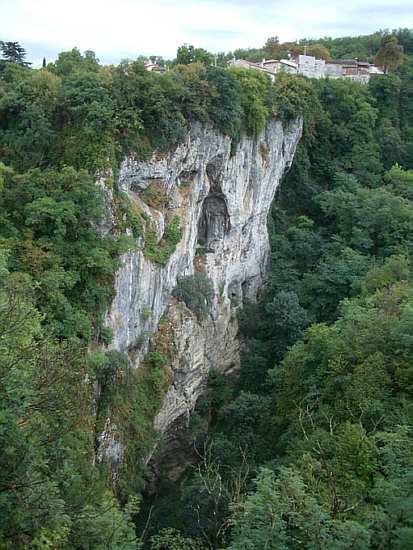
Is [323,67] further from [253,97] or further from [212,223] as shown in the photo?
[212,223]

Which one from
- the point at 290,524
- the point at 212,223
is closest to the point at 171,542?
the point at 290,524

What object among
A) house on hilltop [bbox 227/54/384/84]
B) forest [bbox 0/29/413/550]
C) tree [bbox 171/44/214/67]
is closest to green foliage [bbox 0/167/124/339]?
forest [bbox 0/29/413/550]

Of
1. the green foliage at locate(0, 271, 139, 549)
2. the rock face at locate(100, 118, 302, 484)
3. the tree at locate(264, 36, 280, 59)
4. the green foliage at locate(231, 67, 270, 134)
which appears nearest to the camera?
the green foliage at locate(0, 271, 139, 549)

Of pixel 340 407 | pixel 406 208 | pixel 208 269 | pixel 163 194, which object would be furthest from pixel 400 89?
pixel 340 407

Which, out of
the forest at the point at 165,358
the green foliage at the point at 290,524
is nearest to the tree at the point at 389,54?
the forest at the point at 165,358

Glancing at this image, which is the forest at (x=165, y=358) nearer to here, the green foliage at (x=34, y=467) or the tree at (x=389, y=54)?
the green foliage at (x=34, y=467)

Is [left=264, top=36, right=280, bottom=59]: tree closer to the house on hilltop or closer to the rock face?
the house on hilltop
